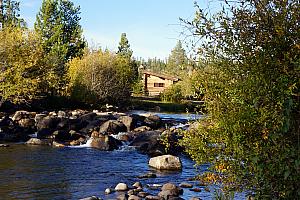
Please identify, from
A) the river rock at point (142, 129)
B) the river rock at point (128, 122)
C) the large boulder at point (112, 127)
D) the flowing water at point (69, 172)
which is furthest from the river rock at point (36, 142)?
the river rock at point (142, 129)

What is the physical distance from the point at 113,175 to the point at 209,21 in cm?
1171

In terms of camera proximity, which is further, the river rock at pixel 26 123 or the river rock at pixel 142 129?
the river rock at pixel 26 123

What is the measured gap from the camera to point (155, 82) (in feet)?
247

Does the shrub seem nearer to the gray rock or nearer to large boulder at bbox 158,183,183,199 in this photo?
large boulder at bbox 158,183,183,199

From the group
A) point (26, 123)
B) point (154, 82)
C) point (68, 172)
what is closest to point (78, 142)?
point (26, 123)

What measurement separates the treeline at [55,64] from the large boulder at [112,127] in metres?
10.1

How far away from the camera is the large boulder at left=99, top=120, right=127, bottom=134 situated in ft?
88.4

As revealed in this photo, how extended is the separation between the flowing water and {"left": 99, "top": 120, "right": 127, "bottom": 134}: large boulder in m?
4.35

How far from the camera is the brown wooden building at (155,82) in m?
73.1

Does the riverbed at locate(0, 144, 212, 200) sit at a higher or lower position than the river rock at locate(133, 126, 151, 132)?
lower

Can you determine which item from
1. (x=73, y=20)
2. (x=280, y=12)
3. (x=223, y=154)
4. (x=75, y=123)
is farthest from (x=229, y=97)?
(x=73, y=20)

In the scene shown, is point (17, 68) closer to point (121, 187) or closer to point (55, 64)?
point (55, 64)

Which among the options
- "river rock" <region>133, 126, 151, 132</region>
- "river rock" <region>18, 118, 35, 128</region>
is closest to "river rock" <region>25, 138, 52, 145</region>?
"river rock" <region>18, 118, 35, 128</region>

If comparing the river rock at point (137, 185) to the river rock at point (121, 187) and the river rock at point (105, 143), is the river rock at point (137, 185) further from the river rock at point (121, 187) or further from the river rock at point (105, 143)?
the river rock at point (105, 143)
